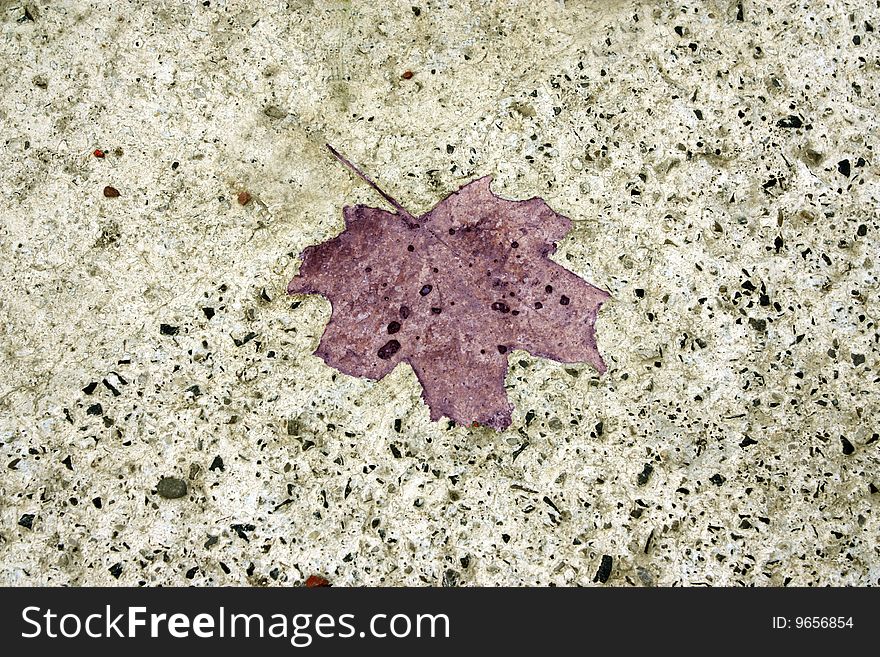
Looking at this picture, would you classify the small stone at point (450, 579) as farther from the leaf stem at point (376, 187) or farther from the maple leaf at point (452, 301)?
the leaf stem at point (376, 187)

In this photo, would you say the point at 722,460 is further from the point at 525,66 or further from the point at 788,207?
the point at 525,66

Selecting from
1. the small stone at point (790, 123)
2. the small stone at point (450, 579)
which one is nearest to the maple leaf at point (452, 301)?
the small stone at point (450, 579)

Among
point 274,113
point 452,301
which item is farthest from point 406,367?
point 274,113

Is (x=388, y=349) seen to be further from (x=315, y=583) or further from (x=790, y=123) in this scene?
(x=790, y=123)

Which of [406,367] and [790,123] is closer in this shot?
[406,367]

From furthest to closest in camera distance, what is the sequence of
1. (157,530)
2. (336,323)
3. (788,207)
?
(788,207) → (336,323) → (157,530)

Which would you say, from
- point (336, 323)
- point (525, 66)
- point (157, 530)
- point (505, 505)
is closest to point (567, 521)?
point (505, 505)
